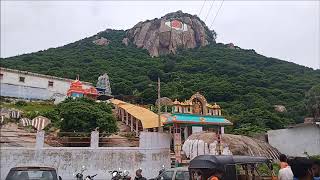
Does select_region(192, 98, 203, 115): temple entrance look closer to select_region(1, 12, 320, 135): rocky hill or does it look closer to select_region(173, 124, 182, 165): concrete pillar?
select_region(173, 124, 182, 165): concrete pillar

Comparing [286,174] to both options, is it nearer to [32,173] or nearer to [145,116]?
[32,173]

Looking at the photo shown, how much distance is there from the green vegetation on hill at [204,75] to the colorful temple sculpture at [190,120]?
28.5 feet

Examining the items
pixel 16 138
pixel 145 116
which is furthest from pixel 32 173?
pixel 145 116

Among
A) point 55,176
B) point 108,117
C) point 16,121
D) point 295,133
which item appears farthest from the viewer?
point 16,121

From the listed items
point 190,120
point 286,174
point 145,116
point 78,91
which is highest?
point 78,91

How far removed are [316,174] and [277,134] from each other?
63.0 ft

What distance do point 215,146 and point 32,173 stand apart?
12.6m

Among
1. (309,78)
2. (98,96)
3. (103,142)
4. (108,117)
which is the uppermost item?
Result: (309,78)

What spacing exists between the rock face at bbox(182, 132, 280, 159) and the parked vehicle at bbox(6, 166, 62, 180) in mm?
12172

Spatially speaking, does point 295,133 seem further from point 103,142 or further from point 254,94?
point 254,94

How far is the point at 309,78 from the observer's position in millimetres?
60031

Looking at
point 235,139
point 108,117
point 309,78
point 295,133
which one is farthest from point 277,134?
point 309,78

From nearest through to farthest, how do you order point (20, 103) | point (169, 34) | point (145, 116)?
point (145, 116) → point (20, 103) → point (169, 34)

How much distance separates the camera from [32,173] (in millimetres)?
8008
